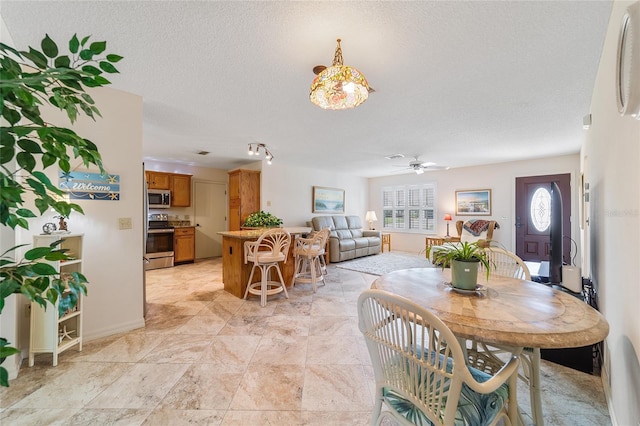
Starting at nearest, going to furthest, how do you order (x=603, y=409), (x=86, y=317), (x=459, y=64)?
(x=603, y=409) < (x=459, y=64) < (x=86, y=317)

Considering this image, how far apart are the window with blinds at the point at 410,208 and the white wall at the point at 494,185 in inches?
6.2

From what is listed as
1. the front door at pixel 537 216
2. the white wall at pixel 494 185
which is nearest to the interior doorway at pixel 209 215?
the white wall at pixel 494 185

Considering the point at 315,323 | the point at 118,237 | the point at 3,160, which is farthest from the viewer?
the point at 315,323

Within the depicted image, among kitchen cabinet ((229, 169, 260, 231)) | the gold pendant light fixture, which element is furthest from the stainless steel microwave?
the gold pendant light fixture

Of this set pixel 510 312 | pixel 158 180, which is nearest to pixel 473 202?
pixel 510 312

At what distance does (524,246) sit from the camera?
5.74 m

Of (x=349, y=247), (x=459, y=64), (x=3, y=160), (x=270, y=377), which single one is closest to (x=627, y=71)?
(x=459, y=64)

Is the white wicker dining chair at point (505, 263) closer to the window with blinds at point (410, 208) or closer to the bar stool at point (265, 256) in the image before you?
the bar stool at point (265, 256)

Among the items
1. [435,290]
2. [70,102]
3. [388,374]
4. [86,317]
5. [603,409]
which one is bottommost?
[603,409]

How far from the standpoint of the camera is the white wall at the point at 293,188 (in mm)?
6035

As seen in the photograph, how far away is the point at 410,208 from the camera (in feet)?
25.6

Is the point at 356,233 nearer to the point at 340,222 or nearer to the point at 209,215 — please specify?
the point at 340,222

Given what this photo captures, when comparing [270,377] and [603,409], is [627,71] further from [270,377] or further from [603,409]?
[270,377]

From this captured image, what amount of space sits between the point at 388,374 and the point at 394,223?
7.37 metres
